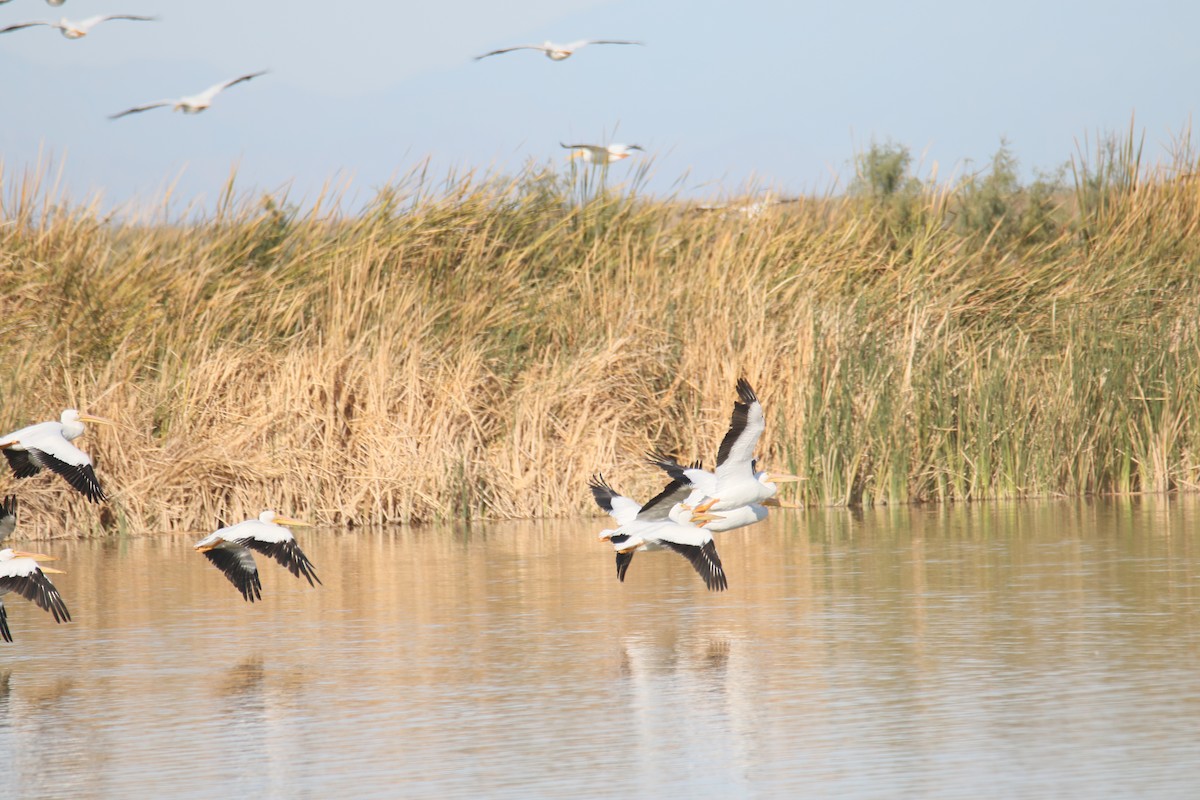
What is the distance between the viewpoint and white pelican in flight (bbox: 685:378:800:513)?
1075cm

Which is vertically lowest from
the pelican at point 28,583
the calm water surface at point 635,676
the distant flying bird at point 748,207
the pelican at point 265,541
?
the calm water surface at point 635,676

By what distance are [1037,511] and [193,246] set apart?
8638mm

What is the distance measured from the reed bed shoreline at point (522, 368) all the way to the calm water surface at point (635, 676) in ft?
8.87

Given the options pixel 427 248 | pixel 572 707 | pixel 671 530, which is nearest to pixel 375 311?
pixel 427 248

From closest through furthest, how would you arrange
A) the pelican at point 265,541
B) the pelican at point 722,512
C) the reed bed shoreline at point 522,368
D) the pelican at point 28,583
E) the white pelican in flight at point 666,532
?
the pelican at point 28,583
the white pelican in flight at point 666,532
the pelican at point 265,541
the pelican at point 722,512
the reed bed shoreline at point 522,368

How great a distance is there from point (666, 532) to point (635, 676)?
6.42 feet

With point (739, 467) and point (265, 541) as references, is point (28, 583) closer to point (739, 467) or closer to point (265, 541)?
point (265, 541)

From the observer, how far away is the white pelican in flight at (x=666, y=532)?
376 inches

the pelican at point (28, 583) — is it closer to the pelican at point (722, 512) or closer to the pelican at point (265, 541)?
the pelican at point (265, 541)

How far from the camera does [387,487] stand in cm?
1570

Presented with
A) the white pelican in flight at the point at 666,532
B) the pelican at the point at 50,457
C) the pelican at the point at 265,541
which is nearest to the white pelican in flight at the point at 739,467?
the white pelican in flight at the point at 666,532

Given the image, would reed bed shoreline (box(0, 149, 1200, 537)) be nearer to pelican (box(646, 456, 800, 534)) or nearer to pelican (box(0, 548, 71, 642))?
pelican (box(646, 456, 800, 534))

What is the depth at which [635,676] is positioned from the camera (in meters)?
7.92

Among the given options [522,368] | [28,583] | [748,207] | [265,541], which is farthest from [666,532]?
[748,207]
